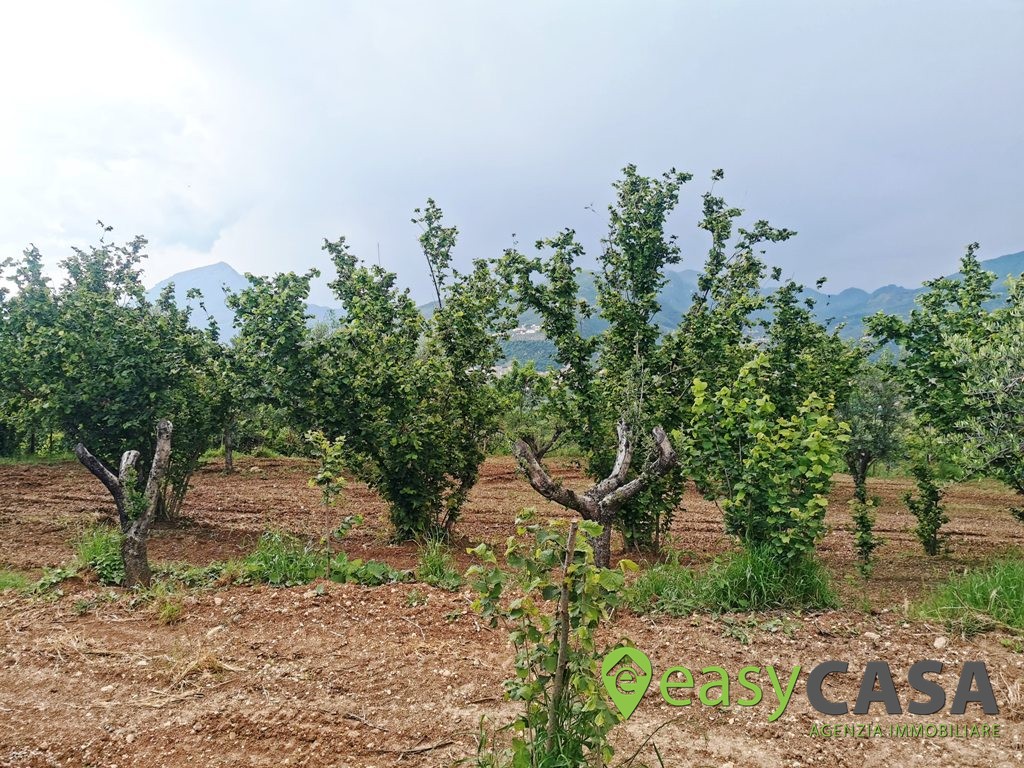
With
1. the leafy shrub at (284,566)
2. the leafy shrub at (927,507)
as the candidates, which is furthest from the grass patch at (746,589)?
A: the leafy shrub at (927,507)

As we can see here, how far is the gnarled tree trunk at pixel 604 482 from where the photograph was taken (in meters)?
7.43

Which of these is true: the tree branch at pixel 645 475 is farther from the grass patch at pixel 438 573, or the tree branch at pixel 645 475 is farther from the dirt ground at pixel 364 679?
the grass patch at pixel 438 573

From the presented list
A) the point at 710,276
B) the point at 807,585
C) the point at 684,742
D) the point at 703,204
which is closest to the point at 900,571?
the point at 807,585

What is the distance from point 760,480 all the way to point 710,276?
464 centimetres

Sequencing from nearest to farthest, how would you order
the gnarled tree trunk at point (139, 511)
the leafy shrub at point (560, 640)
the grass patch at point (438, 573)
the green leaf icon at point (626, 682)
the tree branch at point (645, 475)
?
the leafy shrub at point (560, 640)
the green leaf icon at point (626, 682)
the grass patch at point (438, 573)
the gnarled tree trunk at point (139, 511)
the tree branch at point (645, 475)

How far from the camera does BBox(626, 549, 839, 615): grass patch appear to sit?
613 cm

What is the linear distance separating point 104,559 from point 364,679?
525 cm

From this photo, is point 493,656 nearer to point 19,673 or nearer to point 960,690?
point 960,690

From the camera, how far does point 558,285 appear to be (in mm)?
9125

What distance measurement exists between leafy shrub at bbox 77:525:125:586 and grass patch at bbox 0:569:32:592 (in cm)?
65

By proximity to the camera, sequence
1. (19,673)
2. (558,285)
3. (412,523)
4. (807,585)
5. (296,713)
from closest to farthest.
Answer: (296,713) < (19,673) < (807,585) < (558,285) < (412,523)

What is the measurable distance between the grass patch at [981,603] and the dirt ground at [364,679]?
22cm

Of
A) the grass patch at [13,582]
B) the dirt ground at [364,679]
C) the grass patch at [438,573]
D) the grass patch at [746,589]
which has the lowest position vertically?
the grass patch at [13,582]

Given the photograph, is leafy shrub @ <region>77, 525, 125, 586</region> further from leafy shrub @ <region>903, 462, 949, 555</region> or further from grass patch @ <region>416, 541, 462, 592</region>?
leafy shrub @ <region>903, 462, 949, 555</region>
